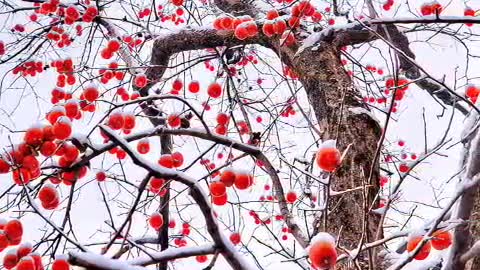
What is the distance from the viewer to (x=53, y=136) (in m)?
1.63

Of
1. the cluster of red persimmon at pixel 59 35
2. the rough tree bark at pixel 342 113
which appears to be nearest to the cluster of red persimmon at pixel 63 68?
the cluster of red persimmon at pixel 59 35

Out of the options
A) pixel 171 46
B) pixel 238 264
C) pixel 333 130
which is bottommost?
pixel 238 264

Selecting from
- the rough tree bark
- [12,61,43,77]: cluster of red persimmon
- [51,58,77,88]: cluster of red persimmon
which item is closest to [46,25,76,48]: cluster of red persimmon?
[12,61,43,77]: cluster of red persimmon

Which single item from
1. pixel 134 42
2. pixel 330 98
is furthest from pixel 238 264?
pixel 134 42

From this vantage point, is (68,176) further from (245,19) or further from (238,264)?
(245,19)

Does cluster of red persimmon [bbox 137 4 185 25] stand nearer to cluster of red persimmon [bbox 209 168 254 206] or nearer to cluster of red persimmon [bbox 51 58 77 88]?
cluster of red persimmon [bbox 51 58 77 88]

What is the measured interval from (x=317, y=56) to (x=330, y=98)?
1.18 feet

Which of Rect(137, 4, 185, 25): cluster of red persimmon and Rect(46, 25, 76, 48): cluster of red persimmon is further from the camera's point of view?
Rect(137, 4, 185, 25): cluster of red persimmon

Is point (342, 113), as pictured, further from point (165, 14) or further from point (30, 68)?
point (165, 14)

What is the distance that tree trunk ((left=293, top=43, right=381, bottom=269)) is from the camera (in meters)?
1.95

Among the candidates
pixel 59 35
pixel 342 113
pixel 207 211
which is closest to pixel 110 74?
pixel 59 35

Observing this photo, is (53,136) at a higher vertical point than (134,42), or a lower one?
lower

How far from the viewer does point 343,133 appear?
223 cm

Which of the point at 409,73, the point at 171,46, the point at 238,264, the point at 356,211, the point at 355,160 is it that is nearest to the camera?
the point at 238,264
